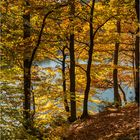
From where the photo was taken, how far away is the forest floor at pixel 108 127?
13.3 meters

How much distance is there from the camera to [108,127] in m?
15.8

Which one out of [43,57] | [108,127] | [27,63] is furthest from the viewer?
[43,57]

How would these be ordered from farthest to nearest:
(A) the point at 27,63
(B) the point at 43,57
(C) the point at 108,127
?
1. (B) the point at 43,57
2. (A) the point at 27,63
3. (C) the point at 108,127

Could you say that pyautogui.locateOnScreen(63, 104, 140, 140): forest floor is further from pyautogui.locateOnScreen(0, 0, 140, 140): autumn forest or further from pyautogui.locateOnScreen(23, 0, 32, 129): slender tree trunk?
pyautogui.locateOnScreen(23, 0, 32, 129): slender tree trunk

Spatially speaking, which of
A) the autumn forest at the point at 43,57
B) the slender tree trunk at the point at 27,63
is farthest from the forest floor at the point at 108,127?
the slender tree trunk at the point at 27,63

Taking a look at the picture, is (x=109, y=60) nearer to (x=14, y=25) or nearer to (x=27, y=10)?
(x=27, y=10)

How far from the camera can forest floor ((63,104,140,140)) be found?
13289 millimetres

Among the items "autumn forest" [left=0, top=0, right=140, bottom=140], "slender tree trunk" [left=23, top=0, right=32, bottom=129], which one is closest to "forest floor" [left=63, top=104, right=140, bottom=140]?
"autumn forest" [left=0, top=0, right=140, bottom=140]

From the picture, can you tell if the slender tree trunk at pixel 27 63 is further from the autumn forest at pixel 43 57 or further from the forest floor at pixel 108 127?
the forest floor at pixel 108 127

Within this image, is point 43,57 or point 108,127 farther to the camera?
point 43,57

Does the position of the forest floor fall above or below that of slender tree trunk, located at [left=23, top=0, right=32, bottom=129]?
below

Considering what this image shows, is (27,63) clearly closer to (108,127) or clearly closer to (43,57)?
(108,127)

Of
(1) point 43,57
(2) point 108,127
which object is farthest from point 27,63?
(1) point 43,57

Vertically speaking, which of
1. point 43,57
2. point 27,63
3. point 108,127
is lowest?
point 108,127
